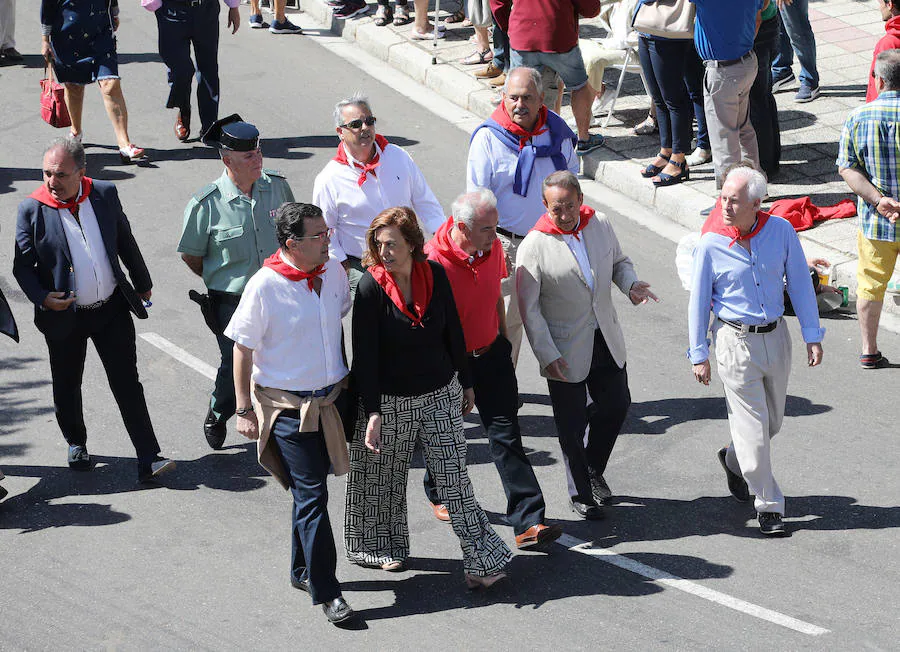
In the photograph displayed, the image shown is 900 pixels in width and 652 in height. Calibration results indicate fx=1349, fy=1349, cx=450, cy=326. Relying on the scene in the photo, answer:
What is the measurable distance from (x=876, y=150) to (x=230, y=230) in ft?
13.0

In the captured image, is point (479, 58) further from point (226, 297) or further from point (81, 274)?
point (81, 274)

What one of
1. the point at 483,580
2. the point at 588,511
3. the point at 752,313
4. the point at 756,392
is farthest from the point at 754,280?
the point at 483,580

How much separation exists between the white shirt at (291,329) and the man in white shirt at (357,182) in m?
1.45

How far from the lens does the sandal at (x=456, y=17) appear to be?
15.4m

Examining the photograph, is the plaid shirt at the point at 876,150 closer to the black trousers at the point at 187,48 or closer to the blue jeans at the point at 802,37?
the blue jeans at the point at 802,37

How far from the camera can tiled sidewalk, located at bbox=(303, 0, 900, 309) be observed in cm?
1090

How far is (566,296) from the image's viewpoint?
6.96 metres

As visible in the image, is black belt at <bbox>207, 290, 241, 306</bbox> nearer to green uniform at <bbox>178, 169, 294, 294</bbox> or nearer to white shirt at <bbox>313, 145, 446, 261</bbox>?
green uniform at <bbox>178, 169, 294, 294</bbox>

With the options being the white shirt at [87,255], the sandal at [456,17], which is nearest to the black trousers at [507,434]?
the white shirt at [87,255]

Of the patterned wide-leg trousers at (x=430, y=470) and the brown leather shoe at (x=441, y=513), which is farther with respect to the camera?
the brown leather shoe at (x=441, y=513)

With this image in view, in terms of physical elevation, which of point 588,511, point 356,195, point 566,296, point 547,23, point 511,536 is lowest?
point 511,536

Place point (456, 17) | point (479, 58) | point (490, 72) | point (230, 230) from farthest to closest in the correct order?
1. point (456, 17)
2. point (479, 58)
3. point (490, 72)
4. point (230, 230)

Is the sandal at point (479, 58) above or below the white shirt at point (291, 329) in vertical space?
below

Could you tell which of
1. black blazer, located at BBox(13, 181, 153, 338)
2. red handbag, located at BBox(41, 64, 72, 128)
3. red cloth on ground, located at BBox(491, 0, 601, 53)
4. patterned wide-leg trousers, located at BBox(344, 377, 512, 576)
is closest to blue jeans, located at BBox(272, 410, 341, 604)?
patterned wide-leg trousers, located at BBox(344, 377, 512, 576)
